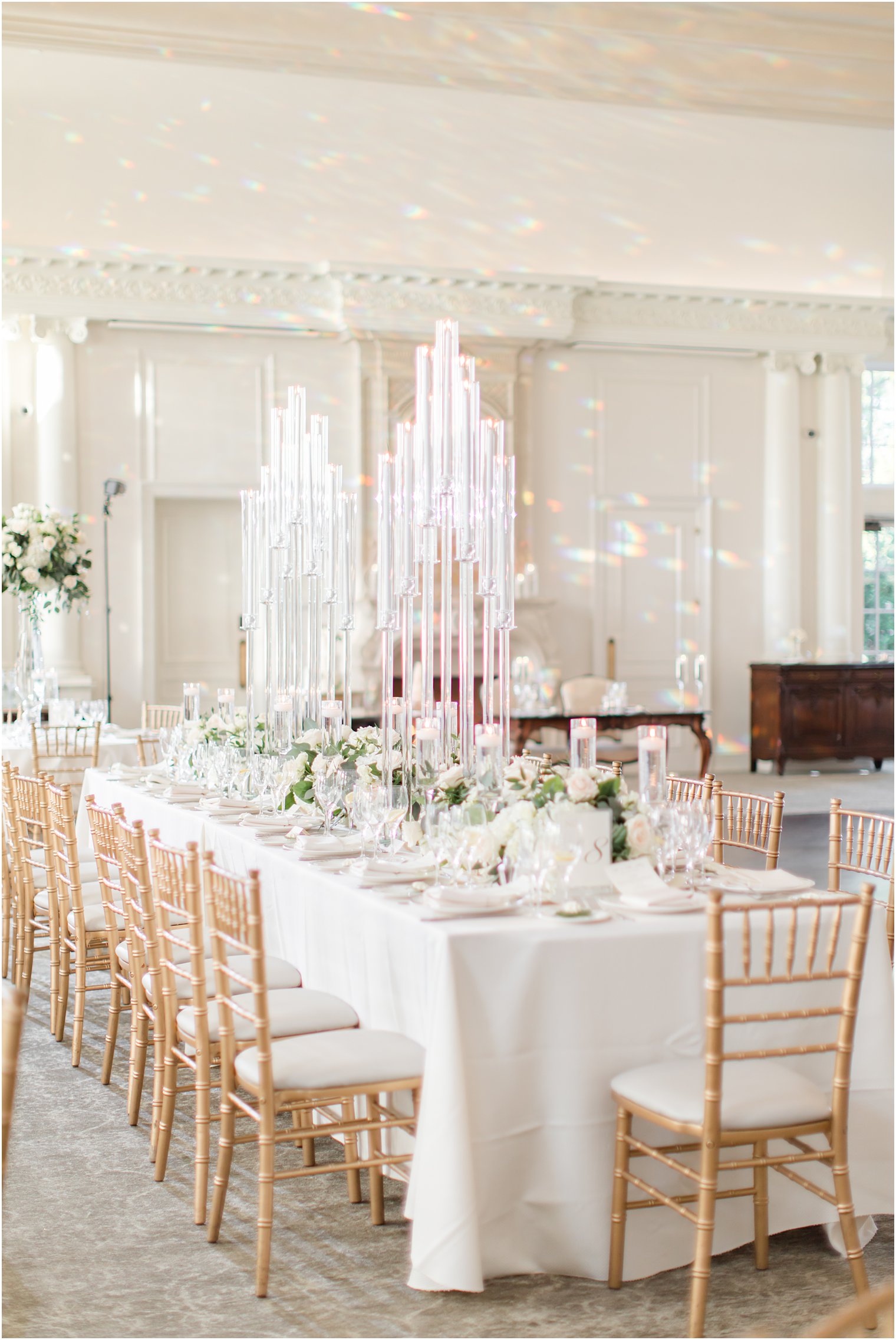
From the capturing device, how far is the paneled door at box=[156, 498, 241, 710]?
13258mm

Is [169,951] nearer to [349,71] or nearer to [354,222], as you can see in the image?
[349,71]

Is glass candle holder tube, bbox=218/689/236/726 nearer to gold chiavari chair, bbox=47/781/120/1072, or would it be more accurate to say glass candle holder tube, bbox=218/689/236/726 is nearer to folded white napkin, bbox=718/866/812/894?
gold chiavari chair, bbox=47/781/120/1072

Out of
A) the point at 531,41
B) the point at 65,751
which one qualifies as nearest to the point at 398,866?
the point at 65,751

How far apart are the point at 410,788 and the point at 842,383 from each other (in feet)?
37.0

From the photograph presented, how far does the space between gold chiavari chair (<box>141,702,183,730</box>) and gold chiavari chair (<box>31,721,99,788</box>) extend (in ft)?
2.31

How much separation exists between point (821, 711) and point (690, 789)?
30.2ft

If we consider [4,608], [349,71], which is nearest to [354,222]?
[349,71]

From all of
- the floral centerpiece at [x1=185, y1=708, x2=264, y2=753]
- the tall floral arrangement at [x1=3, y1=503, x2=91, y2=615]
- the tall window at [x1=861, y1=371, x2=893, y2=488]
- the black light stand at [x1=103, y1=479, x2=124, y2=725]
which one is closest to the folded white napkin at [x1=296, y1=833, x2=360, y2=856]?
the floral centerpiece at [x1=185, y1=708, x2=264, y2=753]

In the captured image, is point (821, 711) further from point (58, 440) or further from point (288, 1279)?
point (288, 1279)

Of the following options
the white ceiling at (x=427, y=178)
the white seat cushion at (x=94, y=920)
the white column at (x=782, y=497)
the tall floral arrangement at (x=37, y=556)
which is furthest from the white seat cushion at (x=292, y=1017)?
the white column at (x=782, y=497)

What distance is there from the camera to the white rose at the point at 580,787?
3729 millimetres

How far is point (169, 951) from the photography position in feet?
12.6

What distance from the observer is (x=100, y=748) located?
8.41 metres

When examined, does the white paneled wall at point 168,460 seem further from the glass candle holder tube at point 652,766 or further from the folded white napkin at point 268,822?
the glass candle holder tube at point 652,766
